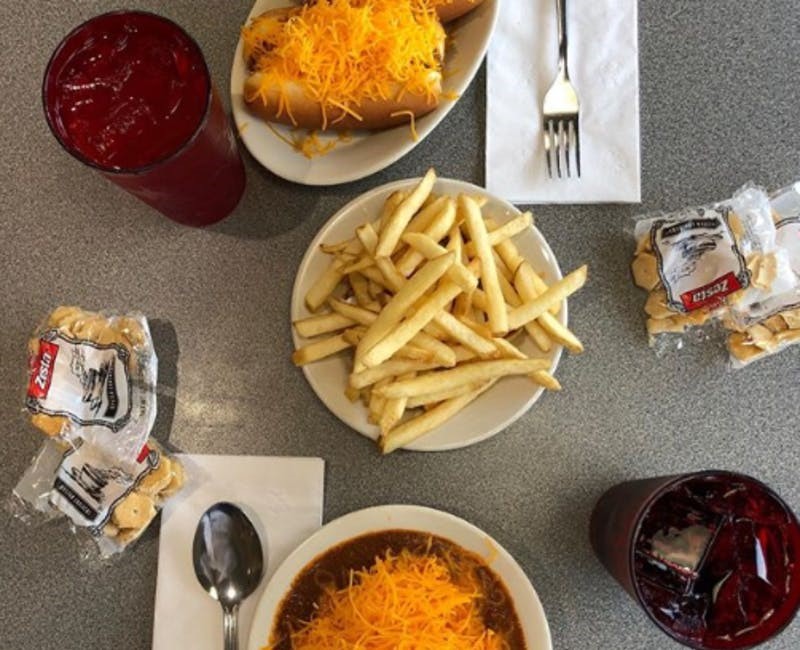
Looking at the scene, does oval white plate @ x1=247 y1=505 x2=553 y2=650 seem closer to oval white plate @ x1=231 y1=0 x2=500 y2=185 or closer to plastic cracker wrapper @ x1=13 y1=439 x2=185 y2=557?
plastic cracker wrapper @ x1=13 y1=439 x2=185 y2=557

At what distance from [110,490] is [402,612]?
555mm

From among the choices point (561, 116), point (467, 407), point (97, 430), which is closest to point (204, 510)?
point (97, 430)

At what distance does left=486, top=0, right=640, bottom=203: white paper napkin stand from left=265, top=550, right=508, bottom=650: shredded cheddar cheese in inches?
28.3

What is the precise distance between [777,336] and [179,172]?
3.58 feet

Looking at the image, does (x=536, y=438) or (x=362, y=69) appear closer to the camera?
(x=362, y=69)

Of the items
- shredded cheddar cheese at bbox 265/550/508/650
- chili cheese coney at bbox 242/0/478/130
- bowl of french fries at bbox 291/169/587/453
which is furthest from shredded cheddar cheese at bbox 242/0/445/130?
shredded cheddar cheese at bbox 265/550/508/650

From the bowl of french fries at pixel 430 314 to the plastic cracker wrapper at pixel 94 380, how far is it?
300 millimetres

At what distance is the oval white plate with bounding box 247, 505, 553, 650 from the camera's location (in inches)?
51.3

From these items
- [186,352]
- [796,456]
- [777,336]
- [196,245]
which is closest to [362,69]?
[196,245]

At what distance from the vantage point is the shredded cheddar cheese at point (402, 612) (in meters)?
1.21

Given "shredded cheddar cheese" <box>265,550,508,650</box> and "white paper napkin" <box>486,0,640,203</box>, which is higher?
"white paper napkin" <box>486,0,640,203</box>

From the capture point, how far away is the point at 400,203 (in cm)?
132

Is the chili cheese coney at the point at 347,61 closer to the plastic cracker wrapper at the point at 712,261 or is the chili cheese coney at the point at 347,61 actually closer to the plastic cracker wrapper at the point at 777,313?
the plastic cracker wrapper at the point at 712,261

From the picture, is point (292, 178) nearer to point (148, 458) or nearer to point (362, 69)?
point (362, 69)
